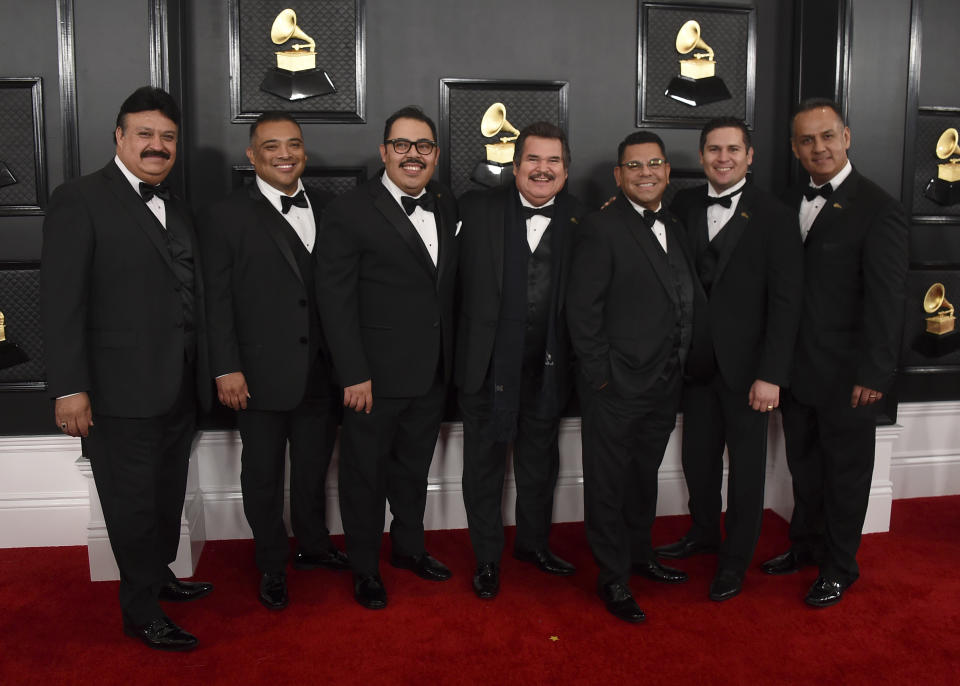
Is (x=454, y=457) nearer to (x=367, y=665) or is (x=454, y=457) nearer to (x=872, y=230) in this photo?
(x=367, y=665)

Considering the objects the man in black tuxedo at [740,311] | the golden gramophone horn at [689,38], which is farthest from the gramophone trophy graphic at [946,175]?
the man in black tuxedo at [740,311]

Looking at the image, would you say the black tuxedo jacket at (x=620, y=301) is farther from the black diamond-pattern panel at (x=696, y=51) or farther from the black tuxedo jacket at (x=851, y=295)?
the black diamond-pattern panel at (x=696, y=51)

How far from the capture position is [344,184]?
3.40m

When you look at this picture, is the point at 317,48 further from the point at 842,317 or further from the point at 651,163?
the point at 842,317

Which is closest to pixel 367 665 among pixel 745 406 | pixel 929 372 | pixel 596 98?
pixel 745 406

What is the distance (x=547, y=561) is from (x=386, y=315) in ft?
4.04

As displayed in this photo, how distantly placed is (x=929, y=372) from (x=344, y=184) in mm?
3055

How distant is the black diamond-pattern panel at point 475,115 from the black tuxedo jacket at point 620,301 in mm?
944

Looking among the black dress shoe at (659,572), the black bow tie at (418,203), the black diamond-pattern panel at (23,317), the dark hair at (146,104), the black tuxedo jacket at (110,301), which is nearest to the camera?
the black tuxedo jacket at (110,301)

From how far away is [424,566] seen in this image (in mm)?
3080

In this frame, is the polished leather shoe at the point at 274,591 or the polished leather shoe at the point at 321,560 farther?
the polished leather shoe at the point at 321,560

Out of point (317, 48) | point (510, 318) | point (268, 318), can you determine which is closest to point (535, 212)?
point (510, 318)

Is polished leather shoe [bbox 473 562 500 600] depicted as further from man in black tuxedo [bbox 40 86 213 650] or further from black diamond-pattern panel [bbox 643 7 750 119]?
black diamond-pattern panel [bbox 643 7 750 119]

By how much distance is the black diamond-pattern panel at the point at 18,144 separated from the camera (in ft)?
10.3
